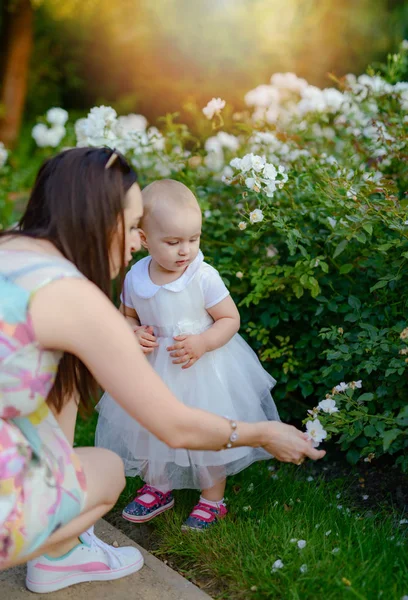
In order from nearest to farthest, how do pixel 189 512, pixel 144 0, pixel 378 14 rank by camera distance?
pixel 189 512 → pixel 378 14 → pixel 144 0

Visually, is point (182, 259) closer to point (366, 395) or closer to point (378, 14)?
point (366, 395)

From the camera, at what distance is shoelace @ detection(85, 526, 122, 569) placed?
211 centimetres

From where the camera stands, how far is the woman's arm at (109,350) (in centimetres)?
162

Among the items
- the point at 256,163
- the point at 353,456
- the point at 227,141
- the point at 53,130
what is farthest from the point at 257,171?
the point at 53,130

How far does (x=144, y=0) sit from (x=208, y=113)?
7.96 metres

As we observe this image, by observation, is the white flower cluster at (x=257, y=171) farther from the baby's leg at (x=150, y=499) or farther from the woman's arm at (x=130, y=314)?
the baby's leg at (x=150, y=499)

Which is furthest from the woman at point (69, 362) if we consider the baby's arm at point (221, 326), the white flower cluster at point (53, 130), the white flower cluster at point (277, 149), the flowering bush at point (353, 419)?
the white flower cluster at point (53, 130)

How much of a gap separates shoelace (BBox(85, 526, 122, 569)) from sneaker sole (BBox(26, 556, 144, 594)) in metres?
A: 0.02

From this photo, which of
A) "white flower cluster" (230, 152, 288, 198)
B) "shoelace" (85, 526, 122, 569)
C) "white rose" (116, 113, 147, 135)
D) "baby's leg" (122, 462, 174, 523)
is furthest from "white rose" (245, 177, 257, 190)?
"shoelace" (85, 526, 122, 569)

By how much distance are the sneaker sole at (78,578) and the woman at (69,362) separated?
14 centimetres

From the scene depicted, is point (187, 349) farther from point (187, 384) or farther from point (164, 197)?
point (164, 197)

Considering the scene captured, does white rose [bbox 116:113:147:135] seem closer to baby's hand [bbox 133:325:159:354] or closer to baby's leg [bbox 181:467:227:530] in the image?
baby's hand [bbox 133:325:159:354]

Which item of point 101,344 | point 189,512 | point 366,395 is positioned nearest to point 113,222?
point 101,344

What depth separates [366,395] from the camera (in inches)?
88.9
